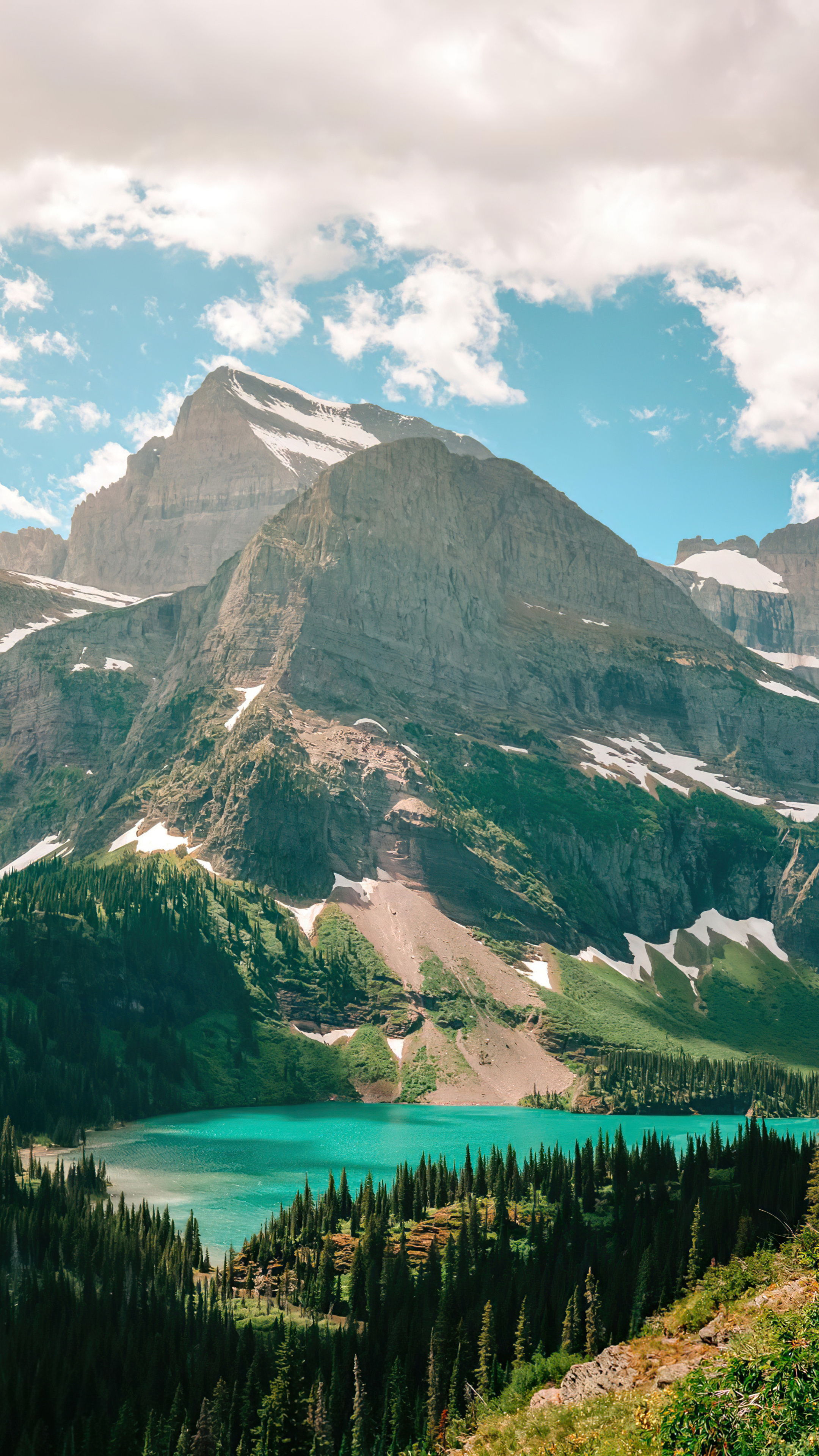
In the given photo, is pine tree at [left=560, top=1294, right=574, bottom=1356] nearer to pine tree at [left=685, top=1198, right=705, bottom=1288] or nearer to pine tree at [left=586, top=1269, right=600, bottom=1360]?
pine tree at [left=586, top=1269, right=600, bottom=1360]

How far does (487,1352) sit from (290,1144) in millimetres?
87035

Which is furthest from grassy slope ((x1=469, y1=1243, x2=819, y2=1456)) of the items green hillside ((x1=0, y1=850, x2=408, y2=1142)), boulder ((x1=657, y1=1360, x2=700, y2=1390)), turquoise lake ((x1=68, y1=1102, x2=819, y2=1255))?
green hillside ((x1=0, y1=850, x2=408, y2=1142))

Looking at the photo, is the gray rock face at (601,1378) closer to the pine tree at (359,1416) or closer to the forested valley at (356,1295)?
the forested valley at (356,1295)

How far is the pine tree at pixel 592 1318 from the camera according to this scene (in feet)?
210

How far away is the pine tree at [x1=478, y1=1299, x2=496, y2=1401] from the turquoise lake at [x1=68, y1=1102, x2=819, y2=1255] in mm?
36134

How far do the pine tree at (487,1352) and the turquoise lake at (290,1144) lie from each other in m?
36.1

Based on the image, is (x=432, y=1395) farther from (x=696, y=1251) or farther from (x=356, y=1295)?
(x=696, y=1251)

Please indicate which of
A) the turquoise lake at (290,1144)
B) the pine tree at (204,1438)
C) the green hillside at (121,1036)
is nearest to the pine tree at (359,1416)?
the pine tree at (204,1438)

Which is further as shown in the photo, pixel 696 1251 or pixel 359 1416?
pixel 696 1251

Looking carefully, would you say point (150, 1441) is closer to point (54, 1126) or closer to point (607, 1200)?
point (607, 1200)

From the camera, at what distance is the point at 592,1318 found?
216 ft

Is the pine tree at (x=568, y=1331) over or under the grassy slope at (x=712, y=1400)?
under

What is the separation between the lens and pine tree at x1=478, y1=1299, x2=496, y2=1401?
212ft

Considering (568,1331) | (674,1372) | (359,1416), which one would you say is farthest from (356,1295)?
(674,1372)
